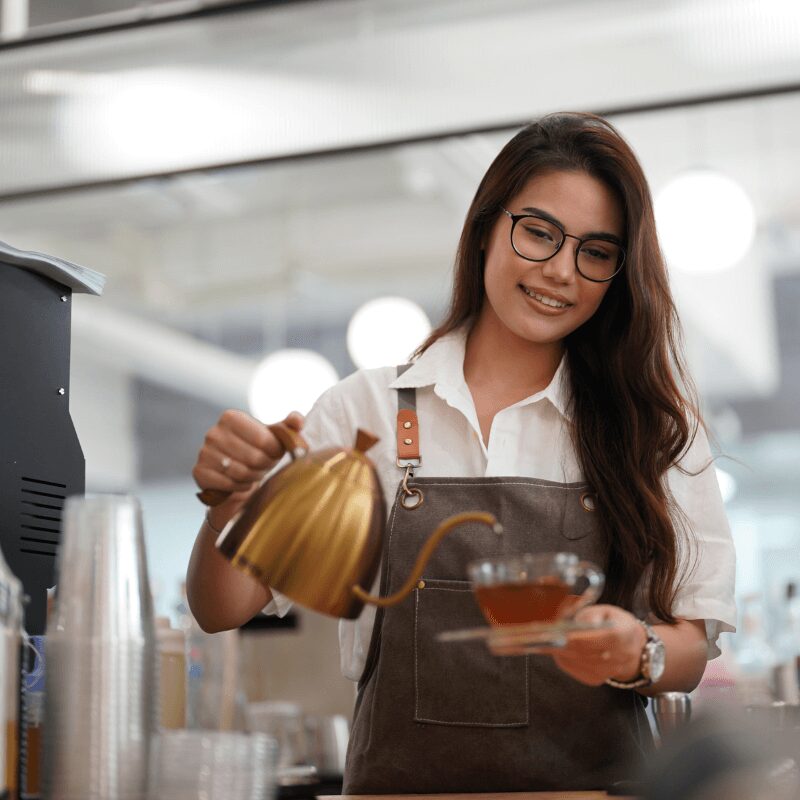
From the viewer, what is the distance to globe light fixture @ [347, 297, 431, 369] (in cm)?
560

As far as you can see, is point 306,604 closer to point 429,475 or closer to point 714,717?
point 714,717

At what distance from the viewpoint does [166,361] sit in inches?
Answer: 283

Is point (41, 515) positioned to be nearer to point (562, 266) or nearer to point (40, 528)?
point (40, 528)

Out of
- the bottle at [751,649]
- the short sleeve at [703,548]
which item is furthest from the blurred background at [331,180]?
the bottle at [751,649]

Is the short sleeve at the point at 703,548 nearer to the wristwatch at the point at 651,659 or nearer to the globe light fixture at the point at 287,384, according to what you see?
the wristwatch at the point at 651,659

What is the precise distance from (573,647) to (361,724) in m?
0.48

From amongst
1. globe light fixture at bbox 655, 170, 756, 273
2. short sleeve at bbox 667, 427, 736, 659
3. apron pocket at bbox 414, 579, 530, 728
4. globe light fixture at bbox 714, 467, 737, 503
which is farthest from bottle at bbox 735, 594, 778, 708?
apron pocket at bbox 414, 579, 530, 728

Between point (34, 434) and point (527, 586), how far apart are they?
2.13 ft

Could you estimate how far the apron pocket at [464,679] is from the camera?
1.51m

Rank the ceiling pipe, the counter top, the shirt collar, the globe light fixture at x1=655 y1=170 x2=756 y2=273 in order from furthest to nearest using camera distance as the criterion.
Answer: the ceiling pipe, the globe light fixture at x1=655 y1=170 x2=756 y2=273, the shirt collar, the counter top

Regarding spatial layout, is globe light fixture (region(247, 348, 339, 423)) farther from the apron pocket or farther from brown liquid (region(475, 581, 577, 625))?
brown liquid (region(475, 581, 577, 625))

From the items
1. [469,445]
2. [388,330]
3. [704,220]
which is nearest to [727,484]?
[388,330]

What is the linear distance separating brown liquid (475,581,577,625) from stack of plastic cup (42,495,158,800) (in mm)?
322

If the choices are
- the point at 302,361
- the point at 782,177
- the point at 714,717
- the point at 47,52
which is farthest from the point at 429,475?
the point at 782,177
